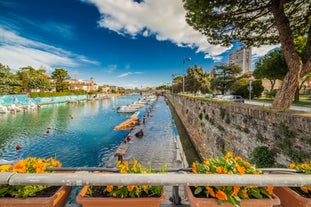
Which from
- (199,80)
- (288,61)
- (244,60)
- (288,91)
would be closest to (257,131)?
(288,91)

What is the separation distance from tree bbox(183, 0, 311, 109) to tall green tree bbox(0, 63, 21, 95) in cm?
4630

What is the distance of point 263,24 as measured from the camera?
23.6ft

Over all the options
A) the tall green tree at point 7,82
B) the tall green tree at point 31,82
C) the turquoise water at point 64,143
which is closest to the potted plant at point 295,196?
the turquoise water at point 64,143

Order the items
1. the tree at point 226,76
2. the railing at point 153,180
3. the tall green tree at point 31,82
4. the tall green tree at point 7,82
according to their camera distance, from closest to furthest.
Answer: the railing at point 153,180, the tall green tree at point 7,82, the tree at point 226,76, the tall green tree at point 31,82

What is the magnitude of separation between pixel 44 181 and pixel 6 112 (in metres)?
41.6

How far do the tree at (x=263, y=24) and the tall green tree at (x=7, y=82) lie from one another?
46297 millimetres

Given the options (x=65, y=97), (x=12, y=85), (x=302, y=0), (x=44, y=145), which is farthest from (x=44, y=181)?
(x=65, y=97)

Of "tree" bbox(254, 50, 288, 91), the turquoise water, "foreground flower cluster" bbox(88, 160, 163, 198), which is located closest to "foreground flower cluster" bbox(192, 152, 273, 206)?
"foreground flower cluster" bbox(88, 160, 163, 198)

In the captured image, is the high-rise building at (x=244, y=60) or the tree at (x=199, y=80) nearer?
the tree at (x=199, y=80)

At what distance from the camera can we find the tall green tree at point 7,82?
35156 millimetres

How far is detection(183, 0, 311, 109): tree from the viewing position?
18.0 ft

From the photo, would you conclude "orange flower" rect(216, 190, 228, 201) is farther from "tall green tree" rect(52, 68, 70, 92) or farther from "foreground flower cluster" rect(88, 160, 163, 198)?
"tall green tree" rect(52, 68, 70, 92)

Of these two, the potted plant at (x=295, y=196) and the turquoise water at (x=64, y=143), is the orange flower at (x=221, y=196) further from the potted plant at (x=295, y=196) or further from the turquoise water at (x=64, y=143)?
the turquoise water at (x=64, y=143)

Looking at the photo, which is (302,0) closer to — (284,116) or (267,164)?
(284,116)
